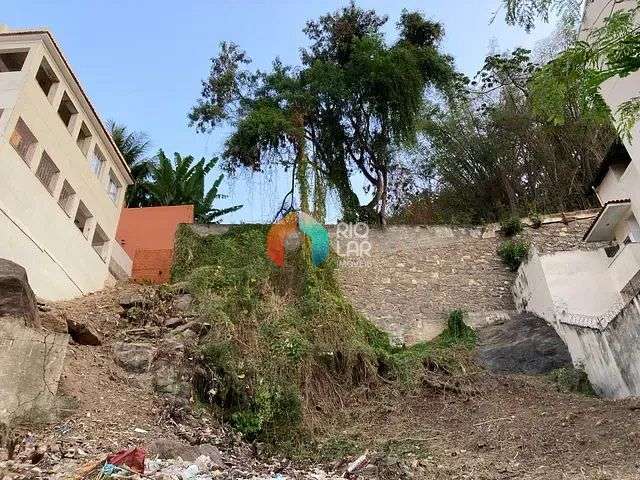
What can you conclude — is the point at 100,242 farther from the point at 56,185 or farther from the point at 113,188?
the point at 56,185

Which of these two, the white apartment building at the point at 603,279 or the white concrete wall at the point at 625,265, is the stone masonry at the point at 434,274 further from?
the white concrete wall at the point at 625,265

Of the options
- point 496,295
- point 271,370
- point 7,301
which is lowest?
point 271,370

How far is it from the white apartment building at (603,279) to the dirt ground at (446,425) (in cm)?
97

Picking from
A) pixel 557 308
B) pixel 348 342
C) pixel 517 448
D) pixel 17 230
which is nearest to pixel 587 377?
pixel 557 308

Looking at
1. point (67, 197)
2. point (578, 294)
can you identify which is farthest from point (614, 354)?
point (67, 197)

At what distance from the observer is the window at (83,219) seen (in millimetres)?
13375

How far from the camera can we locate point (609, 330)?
8789mm

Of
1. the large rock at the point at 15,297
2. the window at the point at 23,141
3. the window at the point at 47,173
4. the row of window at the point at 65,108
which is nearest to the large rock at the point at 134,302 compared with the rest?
the large rock at the point at 15,297

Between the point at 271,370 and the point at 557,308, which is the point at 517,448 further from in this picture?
the point at 557,308

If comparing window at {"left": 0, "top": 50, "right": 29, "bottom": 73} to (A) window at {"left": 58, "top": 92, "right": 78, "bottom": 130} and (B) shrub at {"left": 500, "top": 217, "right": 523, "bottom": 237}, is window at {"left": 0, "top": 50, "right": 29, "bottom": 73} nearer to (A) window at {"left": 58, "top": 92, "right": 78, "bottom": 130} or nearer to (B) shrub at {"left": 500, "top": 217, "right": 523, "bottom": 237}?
(A) window at {"left": 58, "top": 92, "right": 78, "bottom": 130}

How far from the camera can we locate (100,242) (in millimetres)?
14609

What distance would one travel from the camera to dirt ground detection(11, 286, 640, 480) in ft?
19.4

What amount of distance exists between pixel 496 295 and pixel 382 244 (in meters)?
3.30

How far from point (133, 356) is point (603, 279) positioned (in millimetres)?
10193
